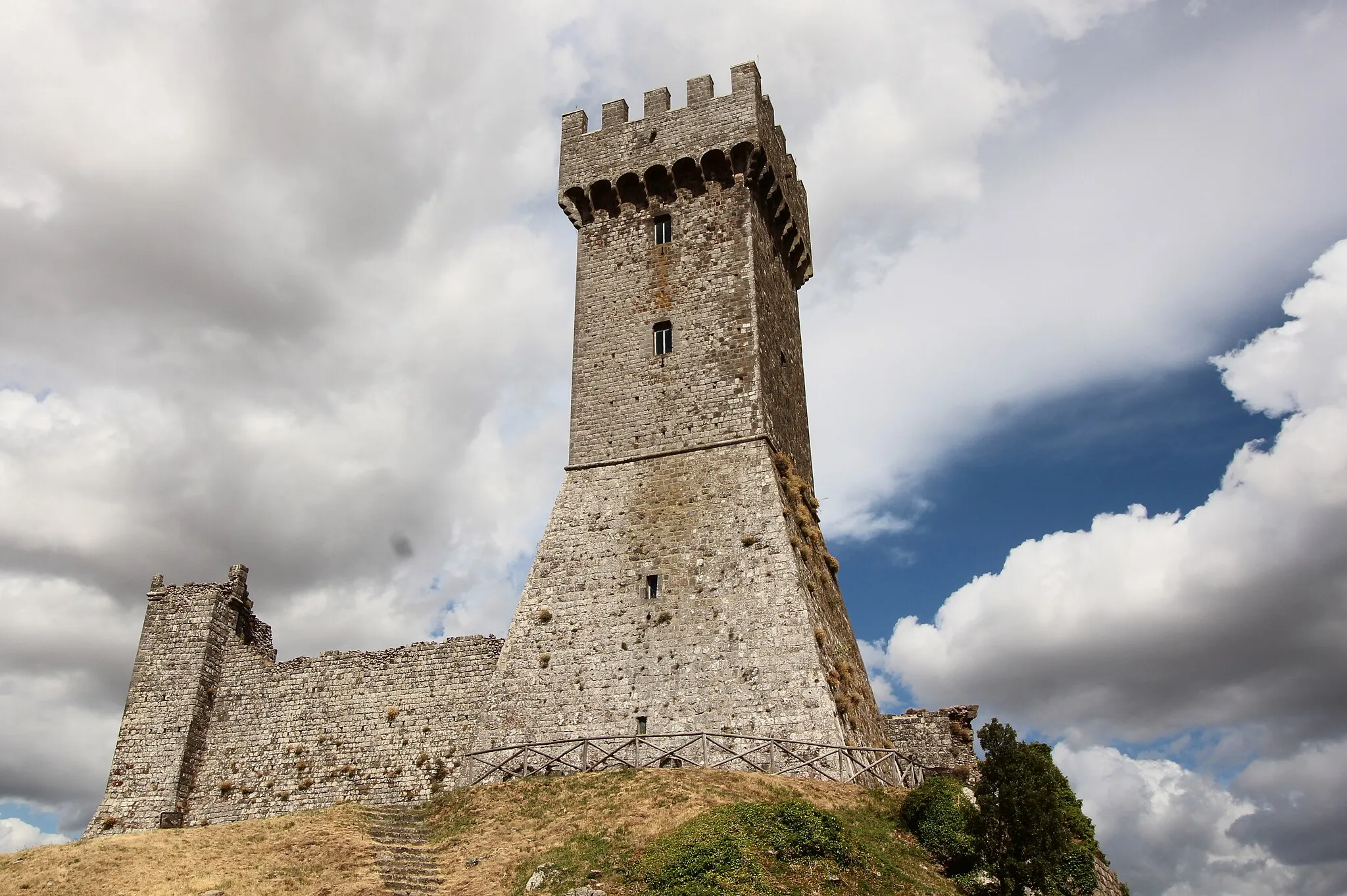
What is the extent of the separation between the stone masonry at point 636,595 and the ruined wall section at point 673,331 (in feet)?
0.20

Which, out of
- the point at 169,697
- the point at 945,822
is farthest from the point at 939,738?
the point at 169,697

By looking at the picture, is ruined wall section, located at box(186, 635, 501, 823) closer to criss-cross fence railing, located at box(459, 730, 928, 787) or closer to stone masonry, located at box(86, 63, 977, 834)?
stone masonry, located at box(86, 63, 977, 834)

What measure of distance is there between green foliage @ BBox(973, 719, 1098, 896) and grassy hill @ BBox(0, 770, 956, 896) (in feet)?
3.93

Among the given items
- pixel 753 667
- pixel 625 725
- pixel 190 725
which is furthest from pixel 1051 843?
pixel 190 725

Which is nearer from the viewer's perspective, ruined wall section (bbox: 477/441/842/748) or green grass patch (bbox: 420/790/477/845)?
green grass patch (bbox: 420/790/477/845)

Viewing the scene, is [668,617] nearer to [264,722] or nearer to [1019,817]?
[1019,817]

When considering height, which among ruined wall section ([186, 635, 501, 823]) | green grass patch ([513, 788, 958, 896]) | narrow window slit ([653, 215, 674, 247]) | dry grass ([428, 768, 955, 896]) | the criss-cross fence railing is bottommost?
green grass patch ([513, 788, 958, 896])

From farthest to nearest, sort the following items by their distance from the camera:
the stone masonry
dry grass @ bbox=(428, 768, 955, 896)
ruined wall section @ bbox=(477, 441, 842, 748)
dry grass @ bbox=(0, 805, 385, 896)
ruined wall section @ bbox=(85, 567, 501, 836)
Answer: ruined wall section @ bbox=(85, 567, 501, 836), the stone masonry, ruined wall section @ bbox=(477, 441, 842, 748), dry grass @ bbox=(428, 768, 955, 896), dry grass @ bbox=(0, 805, 385, 896)

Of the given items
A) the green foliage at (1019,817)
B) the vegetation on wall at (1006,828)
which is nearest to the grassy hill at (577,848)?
the vegetation on wall at (1006,828)

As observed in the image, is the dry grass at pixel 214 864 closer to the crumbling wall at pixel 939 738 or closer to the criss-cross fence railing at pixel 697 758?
the criss-cross fence railing at pixel 697 758

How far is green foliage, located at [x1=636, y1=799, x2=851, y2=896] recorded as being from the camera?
15.1 m

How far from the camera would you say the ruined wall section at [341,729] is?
84.6 ft

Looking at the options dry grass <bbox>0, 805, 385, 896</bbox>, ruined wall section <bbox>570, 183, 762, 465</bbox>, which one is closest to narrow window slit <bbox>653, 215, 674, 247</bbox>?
ruined wall section <bbox>570, 183, 762, 465</bbox>

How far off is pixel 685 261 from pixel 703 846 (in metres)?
16.6
